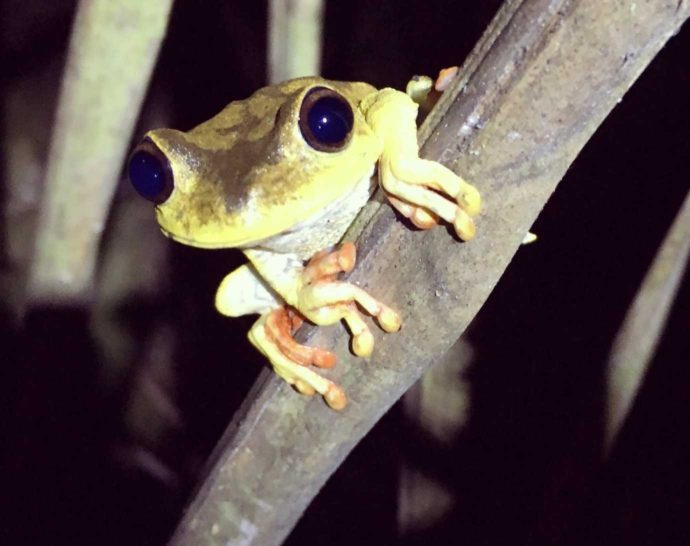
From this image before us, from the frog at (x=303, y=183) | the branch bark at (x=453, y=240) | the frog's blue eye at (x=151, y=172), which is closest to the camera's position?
the branch bark at (x=453, y=240)

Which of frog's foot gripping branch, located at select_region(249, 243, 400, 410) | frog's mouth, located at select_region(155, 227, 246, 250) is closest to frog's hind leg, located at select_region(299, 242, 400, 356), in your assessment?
frog's foot gripping branch, located at select_region(249, 243, 400, 410)

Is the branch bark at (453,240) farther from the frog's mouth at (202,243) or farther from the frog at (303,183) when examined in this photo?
the frog's mouth at (202,243)

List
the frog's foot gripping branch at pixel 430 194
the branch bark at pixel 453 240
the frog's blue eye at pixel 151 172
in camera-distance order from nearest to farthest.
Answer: the branch bark at pixel 453 240 → the frog's foot gripping branch at pixel 430 194 → the frog's blue eye at pixel 151 172

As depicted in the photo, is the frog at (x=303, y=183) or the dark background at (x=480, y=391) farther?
the dark background at (x=480, y=391)

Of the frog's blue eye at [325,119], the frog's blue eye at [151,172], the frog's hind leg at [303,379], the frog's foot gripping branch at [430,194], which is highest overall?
the frog's blue eye at [325,119]

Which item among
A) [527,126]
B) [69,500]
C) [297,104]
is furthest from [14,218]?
[527,126]

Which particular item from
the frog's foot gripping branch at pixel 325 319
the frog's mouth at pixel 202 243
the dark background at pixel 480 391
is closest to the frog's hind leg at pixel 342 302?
the frog's foot gripping branch at pixel 325 319

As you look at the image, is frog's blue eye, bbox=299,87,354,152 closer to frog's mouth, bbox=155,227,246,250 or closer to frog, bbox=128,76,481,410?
frog, bbox=128,76,481,410
